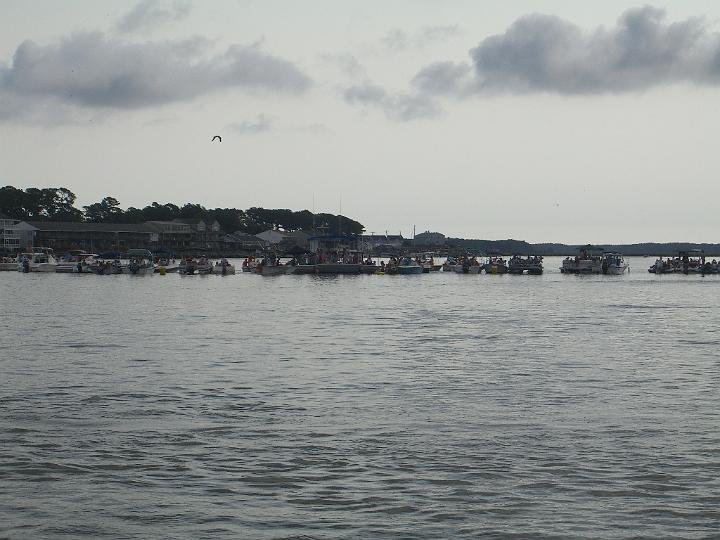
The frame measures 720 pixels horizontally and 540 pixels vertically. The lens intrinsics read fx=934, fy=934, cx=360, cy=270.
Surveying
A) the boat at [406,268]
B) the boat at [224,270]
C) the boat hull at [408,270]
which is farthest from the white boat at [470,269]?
the boat at [224,270]

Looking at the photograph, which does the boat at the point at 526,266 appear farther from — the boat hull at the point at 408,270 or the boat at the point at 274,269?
the boat at the point at 274,269

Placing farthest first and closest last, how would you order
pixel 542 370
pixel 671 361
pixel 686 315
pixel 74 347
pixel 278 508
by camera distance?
1. pixel 686 315
2. pixel 74 347
3. pixel 671 361
4. pixel 542 370
5. pixel 278 508

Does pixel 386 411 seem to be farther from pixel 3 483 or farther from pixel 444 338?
pixel 444 338

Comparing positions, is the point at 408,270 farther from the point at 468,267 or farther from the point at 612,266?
the point at 612,266

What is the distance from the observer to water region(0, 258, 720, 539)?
46.7 ft

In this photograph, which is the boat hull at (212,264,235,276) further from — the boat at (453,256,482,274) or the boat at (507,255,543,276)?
the boat at (507,255,543,276)

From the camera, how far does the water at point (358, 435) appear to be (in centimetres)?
1423

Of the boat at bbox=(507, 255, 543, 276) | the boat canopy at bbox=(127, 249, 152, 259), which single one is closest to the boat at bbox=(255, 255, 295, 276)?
the boat at bbox=(507, 255, 543, 276)

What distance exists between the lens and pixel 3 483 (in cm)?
1605

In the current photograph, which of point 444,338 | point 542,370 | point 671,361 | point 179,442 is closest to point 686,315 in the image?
point 444,338

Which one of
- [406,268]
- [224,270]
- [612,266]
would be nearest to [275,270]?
[224,270]

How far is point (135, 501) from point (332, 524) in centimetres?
341

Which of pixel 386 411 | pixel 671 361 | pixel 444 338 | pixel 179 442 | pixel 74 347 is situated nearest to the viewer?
pixel 179 442

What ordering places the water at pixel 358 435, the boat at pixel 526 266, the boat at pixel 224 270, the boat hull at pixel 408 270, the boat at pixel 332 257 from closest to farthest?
the water at pixel 358 435, the boat at pixel 332 257, the boat hull at pixel 408 270, the boat at pixel 224 270, the boat at pixel 526 266
